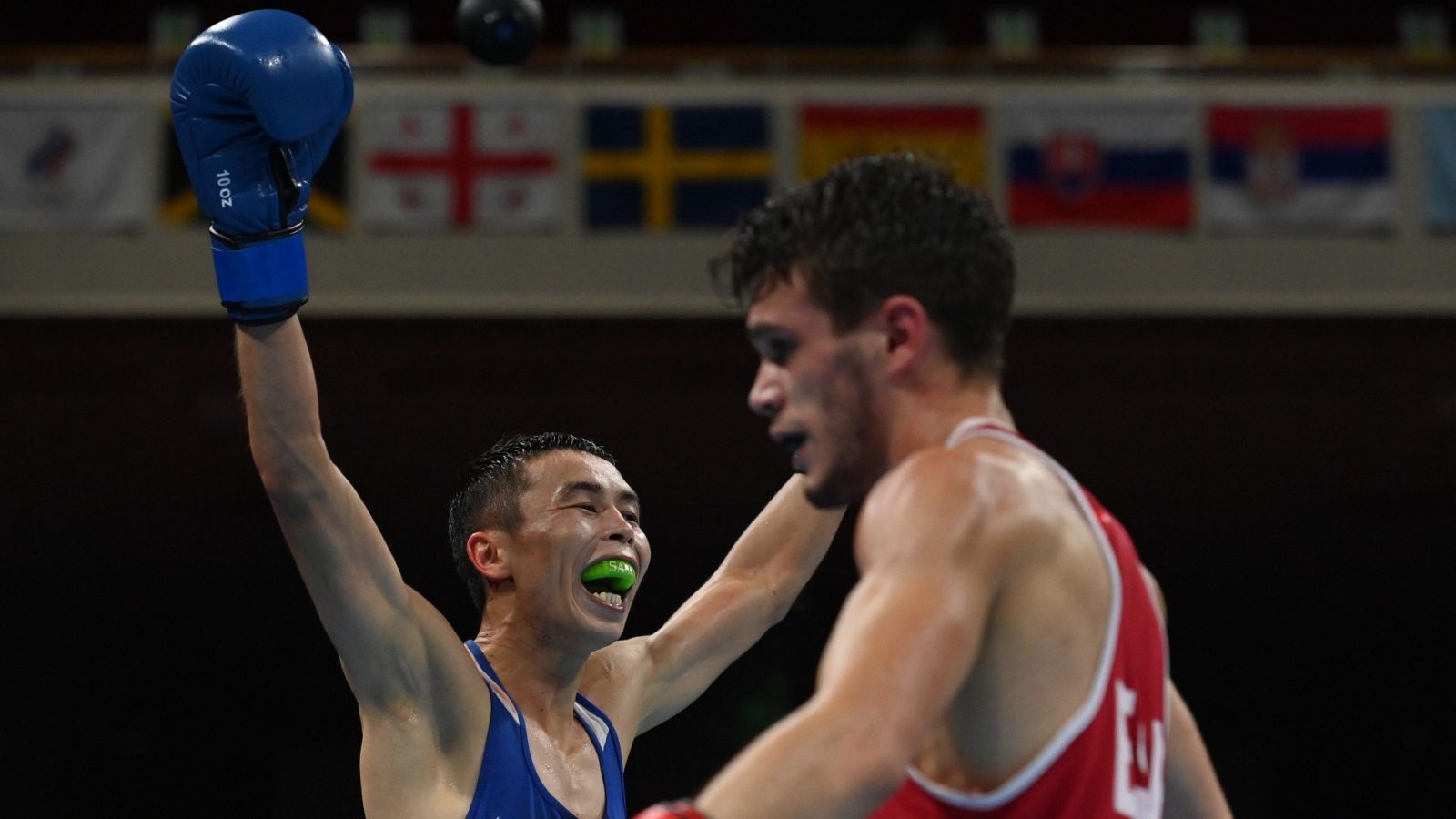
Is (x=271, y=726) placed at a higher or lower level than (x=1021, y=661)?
lower

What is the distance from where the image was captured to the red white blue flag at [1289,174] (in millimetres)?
9742

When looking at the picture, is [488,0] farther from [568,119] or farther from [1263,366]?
[1263,366]

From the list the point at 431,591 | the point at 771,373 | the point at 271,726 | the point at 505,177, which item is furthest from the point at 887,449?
the point at 271,726

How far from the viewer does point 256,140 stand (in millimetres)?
2559

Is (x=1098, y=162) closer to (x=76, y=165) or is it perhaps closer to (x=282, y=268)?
(x=76, y=165)

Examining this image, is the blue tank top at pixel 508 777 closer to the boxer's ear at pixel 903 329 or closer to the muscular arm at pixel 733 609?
the muscular arm at pixel 733 609

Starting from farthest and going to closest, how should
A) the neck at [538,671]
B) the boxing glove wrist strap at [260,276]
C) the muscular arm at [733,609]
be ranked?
1. the muscular arm at [733,609]
2. the neck at [538,671]
3. the boxing glove wrist strap at [260,276]

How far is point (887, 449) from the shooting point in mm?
1810

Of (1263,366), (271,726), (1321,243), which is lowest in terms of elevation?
(271,726)

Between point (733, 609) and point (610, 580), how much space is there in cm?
38

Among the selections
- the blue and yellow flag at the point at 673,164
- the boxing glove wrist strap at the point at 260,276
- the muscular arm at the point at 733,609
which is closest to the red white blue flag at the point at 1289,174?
the blue and yellow flag at the point at 673,164

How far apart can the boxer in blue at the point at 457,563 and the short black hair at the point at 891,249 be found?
0.98 metres

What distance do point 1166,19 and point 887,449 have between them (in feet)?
37.2

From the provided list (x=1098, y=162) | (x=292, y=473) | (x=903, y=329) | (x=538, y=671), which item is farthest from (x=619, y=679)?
(x=1098, y=162)
